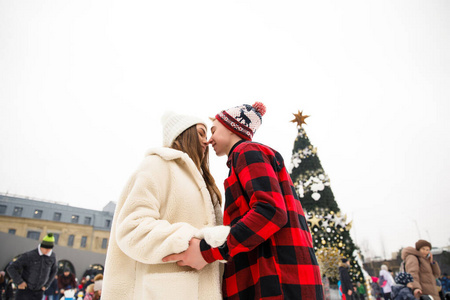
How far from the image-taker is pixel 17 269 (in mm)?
4410

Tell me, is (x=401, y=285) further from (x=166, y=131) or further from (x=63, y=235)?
(x=63, y=235)

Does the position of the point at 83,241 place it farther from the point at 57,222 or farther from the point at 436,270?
the point at 436,270

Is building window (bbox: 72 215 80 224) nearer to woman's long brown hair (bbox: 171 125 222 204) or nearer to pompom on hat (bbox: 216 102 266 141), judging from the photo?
woman's long brown hair (bbox: 171 125 222 204)

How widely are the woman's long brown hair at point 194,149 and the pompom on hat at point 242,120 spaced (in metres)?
0.23

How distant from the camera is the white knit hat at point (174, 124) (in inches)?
72.6

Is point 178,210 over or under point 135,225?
over

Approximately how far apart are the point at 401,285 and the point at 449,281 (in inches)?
371

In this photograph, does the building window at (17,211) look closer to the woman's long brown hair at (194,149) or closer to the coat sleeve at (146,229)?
the woman's long brown hair at (194,149)

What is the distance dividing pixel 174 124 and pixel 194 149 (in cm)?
26

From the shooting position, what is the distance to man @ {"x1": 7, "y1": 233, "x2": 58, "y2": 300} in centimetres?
434

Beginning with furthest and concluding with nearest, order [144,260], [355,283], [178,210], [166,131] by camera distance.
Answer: [355,283] < [166,131] < [178,210] < [144,260]

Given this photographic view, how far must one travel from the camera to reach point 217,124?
5.82 ft

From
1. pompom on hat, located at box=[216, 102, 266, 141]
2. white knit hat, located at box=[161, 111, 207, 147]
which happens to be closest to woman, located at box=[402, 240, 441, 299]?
pompom on hat, located at box=[216, 102, 266, 141]

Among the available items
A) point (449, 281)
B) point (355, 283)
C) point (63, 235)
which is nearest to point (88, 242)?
point (63, 235)
